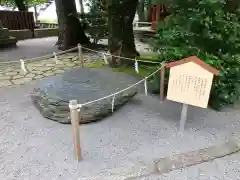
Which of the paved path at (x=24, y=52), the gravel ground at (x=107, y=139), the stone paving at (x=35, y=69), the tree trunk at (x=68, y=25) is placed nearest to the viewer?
the gravel ground at (x=107, y=139)

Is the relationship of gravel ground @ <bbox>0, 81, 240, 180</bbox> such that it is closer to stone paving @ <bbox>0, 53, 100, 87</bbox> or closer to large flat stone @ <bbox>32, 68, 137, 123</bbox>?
large flat stone @ <bbox>32, 68, 137, 123</bbox>

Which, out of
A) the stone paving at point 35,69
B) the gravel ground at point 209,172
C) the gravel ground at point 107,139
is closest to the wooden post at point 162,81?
the gravel ground at point 107,139

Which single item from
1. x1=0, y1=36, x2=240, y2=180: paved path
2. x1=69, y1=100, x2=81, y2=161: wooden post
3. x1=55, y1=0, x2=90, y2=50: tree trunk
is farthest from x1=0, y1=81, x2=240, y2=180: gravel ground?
x1=55, y1=0, x2=90, y2=50: tree trunk

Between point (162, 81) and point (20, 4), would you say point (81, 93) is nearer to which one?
A: point (162, 81)

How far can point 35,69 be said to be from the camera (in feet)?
A: 22.5

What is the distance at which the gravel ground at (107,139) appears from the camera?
2.79m

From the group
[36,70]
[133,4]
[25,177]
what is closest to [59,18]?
[36,70]

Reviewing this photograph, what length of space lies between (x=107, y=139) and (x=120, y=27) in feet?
12.4

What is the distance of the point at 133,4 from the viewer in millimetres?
6414

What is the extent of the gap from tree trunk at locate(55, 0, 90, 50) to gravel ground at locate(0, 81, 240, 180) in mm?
5400

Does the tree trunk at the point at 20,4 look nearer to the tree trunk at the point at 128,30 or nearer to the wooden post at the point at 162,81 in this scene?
the tree trunk at the point at 128,30

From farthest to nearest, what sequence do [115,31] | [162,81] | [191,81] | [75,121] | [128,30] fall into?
[128,30] < [115,31] < [162,81] < [191,81] < [75,121]

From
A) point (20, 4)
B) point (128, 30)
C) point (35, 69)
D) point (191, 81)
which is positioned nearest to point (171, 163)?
point (191, 81)

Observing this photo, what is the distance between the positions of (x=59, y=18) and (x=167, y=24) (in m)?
6.15
